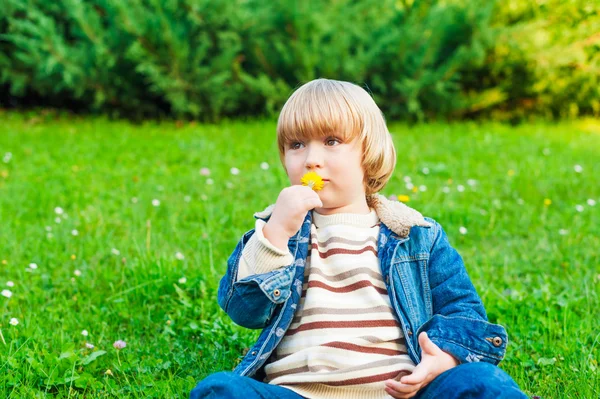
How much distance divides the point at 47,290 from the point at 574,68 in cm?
731

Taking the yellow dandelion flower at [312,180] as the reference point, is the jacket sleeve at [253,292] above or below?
below

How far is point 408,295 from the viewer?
84.1 inches

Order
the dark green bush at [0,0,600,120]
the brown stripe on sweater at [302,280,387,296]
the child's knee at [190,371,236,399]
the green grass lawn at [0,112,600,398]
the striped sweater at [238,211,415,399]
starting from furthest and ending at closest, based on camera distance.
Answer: the dark green bush at [0,0,600,120], the green grass lawn at [0,112,600,398], the brown stripe on sweater at [302,280,387,296], the striped sweater at [238,211,415,399], the child's knee at [190,371,236,399]

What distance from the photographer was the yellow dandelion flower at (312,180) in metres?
2.14

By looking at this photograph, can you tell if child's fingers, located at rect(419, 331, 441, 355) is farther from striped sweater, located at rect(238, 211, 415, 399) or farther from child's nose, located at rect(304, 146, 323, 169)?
child's nose, located at rect(304, 146, 323, 169)

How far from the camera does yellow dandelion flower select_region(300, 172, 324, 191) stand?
2137 mm

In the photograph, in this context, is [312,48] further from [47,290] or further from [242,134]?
[47,290]

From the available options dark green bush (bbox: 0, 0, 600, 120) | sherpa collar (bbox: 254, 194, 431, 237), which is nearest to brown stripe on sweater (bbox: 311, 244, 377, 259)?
sherpa collar (bbox: 254, 194, 431, 237)

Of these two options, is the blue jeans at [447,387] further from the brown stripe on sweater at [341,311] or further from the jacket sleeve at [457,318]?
the brown stripe on sweater at [341,311]

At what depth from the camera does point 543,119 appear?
8.98 metres

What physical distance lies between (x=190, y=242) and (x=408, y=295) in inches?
→ 83.9

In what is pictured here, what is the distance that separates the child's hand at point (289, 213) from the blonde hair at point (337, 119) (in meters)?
0.23

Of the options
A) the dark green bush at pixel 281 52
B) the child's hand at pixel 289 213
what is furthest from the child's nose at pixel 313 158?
the dark green bush at pixel 281 52

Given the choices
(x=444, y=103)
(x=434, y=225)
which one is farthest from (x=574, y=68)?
Result: (x=434, y=225)
